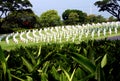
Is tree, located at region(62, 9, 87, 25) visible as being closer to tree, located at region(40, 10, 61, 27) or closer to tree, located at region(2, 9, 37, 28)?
tree, located at region(40, 10, 61, 27)

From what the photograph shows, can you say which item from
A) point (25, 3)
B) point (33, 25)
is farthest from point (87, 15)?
point (25, 3)

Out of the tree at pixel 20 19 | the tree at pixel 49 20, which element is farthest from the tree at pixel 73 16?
the tree at pixel 20 19

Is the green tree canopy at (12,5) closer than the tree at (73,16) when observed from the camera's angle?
Yes

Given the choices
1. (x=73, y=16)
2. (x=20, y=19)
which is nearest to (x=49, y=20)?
(x=73, y=16)

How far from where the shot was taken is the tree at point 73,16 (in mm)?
92938

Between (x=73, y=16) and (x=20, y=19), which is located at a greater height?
(x=20, y=19)

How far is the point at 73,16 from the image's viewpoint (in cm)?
9450

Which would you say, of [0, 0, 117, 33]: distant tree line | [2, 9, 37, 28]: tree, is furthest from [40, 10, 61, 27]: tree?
[2, 9, 37, 28]: tree

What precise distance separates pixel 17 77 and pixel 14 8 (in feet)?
225

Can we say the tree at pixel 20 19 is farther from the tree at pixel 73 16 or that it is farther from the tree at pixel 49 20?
the tree at pixel 73 16

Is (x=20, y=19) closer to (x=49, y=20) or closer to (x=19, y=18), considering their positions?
(x=19, y=18)

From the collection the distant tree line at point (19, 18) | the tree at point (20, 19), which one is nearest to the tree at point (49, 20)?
the distant tree line at point (19, 18)

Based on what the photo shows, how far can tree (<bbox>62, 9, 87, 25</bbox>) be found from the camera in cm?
9294

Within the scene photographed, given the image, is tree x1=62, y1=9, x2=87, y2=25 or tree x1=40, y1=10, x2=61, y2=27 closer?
tree x1=40, y1=10, x2=61, y2=27
